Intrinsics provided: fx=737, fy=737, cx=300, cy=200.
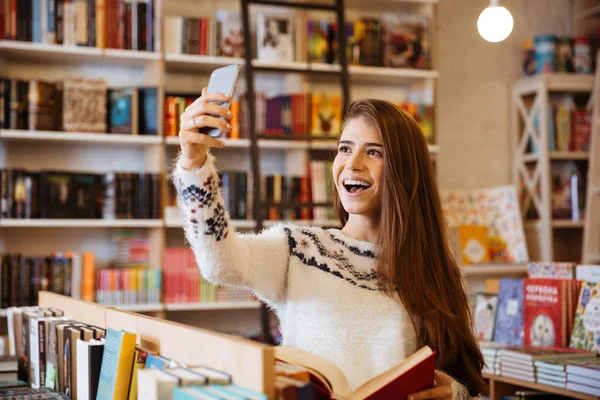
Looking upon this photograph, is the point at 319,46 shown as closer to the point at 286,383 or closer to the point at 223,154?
the point at 223,154

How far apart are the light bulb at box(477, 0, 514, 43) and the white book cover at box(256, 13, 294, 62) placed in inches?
45.9

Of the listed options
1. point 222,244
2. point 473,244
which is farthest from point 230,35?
point 222,244

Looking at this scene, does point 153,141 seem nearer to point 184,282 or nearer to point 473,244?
point 184,282

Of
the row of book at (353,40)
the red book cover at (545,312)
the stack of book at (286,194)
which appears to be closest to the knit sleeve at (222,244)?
the red book cover at (545,312)

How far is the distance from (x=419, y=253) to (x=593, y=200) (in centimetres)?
269

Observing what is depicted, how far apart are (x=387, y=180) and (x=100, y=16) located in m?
2.29

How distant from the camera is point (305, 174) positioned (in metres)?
3.74

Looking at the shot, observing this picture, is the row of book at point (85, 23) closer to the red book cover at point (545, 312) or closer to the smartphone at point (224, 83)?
the red book cover at point (545, 312)

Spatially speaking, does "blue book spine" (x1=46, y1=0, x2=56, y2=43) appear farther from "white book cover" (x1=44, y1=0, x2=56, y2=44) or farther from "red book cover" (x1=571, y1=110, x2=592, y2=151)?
"red book cover" (x1=571, y1=110, x2=592, y2=151)

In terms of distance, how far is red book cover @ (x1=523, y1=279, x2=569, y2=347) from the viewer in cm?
257

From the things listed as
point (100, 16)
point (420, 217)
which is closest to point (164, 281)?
point (100, 16)

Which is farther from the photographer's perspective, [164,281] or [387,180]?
[164,281]

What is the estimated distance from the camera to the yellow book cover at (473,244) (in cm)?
390

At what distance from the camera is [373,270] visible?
1.62 meters
